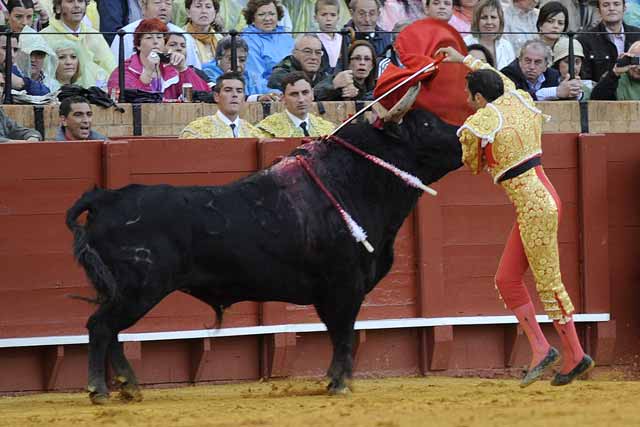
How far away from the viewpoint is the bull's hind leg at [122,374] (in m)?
7.38

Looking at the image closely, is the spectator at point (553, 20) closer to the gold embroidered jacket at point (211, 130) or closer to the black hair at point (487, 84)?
the gold embroidered jacket at point (211, 130)

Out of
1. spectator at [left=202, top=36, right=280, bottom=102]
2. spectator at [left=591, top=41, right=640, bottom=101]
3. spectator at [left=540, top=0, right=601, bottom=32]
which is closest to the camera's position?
spectator at [left=202, top=36, right=280, bottom=102]

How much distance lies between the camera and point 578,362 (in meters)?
7.28

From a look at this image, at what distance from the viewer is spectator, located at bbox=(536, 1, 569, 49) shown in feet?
38.2

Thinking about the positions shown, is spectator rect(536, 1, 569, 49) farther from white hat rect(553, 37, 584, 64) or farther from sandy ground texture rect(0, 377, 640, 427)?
sandy ground texture rect(0, 377, 640, 427)

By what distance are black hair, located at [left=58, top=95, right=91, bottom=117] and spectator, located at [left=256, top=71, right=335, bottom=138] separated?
1.23 metres

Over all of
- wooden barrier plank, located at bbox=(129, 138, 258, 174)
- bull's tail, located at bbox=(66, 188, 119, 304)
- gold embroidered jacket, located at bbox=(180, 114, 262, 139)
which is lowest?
bull's tail, located at bbox=(66, 188, 119, 304)

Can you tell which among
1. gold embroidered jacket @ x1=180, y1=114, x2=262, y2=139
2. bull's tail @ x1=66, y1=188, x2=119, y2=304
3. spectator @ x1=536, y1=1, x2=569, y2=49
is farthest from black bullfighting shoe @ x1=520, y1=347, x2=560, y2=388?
spectator @ x1=536, y1=1, x2=569, y2=49

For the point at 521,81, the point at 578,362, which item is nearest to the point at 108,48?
the point at 521,81

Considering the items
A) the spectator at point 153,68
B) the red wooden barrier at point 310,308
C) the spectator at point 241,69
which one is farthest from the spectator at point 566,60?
the spectator at point 153,68

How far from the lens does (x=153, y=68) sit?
33.0 ft

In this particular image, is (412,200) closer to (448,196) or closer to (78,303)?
(448,196)

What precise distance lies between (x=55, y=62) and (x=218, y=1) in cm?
169

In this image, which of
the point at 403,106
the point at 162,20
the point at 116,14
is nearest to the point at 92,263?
the point at 403,106
